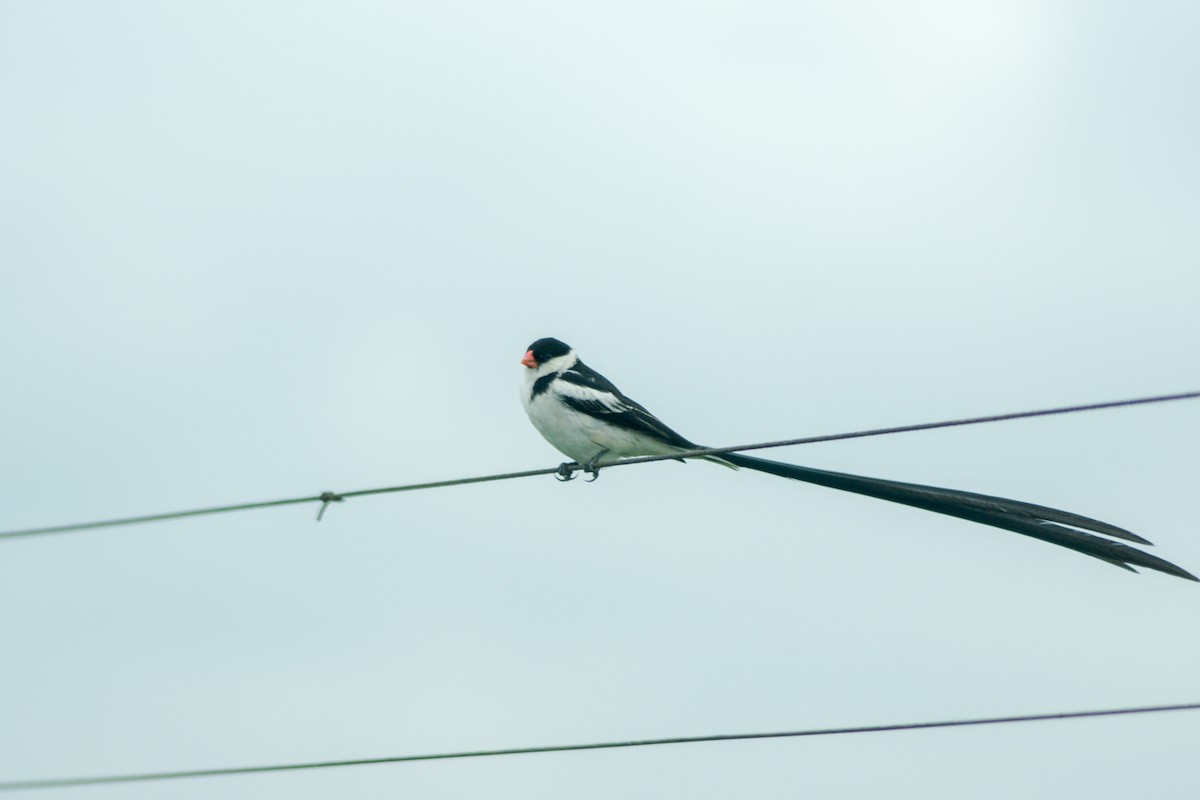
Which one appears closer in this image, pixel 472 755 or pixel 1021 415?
pixel 1021 415

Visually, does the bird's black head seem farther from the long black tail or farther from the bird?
the long black tail

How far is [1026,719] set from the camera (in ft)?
15.0

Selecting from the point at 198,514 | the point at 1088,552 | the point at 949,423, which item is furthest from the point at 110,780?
the point at 1088,552

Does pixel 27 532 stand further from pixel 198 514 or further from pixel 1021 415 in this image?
pixel 1021 415

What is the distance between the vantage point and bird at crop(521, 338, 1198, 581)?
624cm

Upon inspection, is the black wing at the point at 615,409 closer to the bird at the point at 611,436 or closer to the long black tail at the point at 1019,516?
the bird at the point at 611,436

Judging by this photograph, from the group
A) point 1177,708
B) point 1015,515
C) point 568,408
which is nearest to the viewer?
point 1177,708

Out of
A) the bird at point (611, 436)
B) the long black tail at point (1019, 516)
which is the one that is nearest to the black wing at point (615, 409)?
the bird at point (611, 436)

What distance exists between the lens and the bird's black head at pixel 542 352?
31.4 ft

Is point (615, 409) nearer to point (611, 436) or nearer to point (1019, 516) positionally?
point (611, 436)

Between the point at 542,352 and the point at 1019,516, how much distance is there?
419 centimetres

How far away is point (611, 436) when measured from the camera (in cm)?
879

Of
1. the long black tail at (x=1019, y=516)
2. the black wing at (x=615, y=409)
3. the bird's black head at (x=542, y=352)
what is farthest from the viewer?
the bird's black head at (x=542, y=352)

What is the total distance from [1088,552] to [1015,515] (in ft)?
1.20
